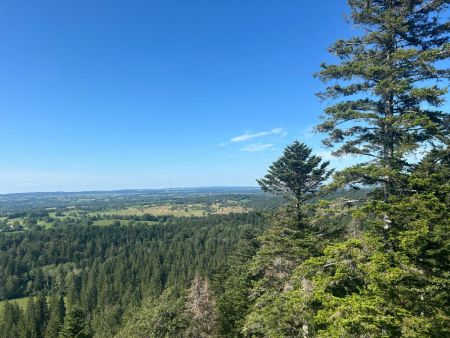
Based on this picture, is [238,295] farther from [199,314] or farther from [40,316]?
[40,316]

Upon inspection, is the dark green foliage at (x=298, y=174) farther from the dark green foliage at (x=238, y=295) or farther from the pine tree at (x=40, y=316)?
the pine tree at (x=40, y=316)

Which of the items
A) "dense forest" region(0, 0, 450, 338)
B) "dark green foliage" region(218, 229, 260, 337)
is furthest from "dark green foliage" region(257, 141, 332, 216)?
"dark green foliage" region(218, 229, 260, 337)

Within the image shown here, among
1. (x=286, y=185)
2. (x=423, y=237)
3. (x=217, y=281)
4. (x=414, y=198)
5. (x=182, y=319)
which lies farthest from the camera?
(x=217, y=281)

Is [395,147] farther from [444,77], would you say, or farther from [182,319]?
[182,319]

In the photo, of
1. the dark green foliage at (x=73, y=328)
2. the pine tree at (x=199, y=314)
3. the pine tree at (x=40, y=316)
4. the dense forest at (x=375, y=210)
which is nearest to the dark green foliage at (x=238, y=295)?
the pine tree at (x=199, y=314)

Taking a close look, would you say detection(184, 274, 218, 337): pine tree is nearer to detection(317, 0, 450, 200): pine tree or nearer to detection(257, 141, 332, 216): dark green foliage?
→ detection(257, 141, 332, 216): dark green foliage

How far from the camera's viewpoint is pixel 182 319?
28.2 meters

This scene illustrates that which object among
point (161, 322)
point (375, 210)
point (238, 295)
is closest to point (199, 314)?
point (161, 322)

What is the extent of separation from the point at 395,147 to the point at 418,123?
1536mm

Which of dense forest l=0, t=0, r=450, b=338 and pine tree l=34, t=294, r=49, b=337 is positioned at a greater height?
dense forest l=0, t=0, r=450, b=338

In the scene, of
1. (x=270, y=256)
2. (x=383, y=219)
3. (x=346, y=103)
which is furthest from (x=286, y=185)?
(x=383, y=219)

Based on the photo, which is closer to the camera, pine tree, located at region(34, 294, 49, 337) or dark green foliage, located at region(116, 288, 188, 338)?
dark green foliage, located at region(116, 288, 188, 338)

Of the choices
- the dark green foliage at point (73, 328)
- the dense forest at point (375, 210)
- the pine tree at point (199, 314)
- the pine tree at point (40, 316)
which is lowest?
the pine tree at point (40, 316)

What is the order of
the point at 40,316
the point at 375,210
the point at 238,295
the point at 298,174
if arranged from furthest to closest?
the point at 40,316, the point at 238,295, the point at 298,174, the point at 375,210
